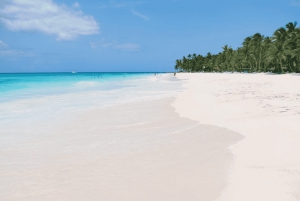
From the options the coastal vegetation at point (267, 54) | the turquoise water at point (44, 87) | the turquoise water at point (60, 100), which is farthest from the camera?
the coastal vegetation at point (267, 54)

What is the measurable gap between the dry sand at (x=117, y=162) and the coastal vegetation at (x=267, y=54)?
52.3 metres

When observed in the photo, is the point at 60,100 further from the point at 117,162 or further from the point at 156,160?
the point at 156,160

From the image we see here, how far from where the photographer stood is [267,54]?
61.7 meters

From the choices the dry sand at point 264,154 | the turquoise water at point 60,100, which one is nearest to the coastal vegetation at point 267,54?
the turquoise water at point 60,100

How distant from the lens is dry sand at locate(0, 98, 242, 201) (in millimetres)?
3887

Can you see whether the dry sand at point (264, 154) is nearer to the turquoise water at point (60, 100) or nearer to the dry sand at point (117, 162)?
the dry sand at point (117, 162)

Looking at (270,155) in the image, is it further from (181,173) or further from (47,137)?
(47,137)

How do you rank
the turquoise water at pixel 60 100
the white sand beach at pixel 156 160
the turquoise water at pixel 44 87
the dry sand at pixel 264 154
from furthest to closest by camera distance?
the turquoise water at pixel 44 87, the turquoise water at pixel 60 100, the white sand beach at pixel 156 160, the dry sand at pixel 264 154

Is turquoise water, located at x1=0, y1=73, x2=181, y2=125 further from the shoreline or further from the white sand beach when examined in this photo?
the shoreline

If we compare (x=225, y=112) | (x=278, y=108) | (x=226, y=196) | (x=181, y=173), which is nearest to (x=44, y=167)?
(x=181, y=173)

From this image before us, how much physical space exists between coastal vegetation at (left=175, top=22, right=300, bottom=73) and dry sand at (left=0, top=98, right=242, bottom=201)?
172 ft

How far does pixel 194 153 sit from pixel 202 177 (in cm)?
129

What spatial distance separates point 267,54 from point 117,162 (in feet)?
212

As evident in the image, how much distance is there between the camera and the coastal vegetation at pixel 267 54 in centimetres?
5396
